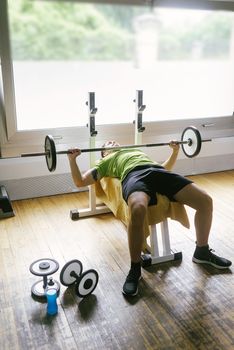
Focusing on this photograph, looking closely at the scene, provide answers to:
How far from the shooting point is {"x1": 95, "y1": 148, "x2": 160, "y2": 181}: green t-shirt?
7.82 feet

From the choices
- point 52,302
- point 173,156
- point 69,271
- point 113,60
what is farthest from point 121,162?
point 113,60

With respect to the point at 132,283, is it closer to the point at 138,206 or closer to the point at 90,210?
the point at 138,206

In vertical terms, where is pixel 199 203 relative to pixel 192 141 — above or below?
below

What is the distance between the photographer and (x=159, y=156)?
388cm

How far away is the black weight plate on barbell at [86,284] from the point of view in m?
1.88

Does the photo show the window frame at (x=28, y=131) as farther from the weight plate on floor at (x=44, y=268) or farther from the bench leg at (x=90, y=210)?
the weight plate on floor at (x=44, y=268)

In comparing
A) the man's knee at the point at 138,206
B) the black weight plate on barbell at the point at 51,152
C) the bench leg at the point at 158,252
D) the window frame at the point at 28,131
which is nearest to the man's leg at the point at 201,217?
the bench leg at the point at 158,252

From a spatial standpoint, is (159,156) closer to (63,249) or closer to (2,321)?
(63,249)

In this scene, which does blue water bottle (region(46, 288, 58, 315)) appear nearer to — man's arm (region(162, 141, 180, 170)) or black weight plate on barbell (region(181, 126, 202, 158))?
man's arm (region(162, 141, 180, 170))

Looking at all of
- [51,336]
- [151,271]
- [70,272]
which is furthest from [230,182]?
[51,336]

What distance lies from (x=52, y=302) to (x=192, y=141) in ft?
5.36

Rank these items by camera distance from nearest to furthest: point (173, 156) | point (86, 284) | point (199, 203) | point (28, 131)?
point (86, 284) → point (199, 203) → point (173, 156) → point (28, 131)

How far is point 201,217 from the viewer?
2.18 metres

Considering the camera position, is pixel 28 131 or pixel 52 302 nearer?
pixel 52 302
